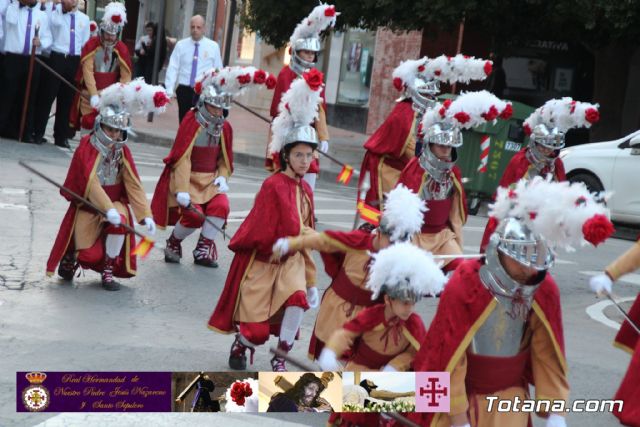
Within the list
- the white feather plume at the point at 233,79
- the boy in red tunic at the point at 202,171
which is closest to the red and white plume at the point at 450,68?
the white feather plume at the point at 233,79

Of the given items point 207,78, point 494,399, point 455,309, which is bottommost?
point 494,399

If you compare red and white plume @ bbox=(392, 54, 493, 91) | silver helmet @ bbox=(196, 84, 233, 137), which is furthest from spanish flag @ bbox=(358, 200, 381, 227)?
red and white plume @ bbox=(392, 54, 493, 91)

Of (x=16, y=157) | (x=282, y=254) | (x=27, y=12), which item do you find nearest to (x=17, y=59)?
(x=27, y=12)

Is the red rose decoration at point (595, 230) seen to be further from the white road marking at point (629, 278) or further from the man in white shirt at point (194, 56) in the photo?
the man in white shirt at point (194, 56)

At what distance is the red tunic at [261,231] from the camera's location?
784 cm

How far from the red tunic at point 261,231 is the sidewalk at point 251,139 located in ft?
42.8

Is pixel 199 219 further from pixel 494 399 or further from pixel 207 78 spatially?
pixel 494 399

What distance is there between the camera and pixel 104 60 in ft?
57.0

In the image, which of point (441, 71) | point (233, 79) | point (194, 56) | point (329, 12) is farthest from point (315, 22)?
point (194, 56)

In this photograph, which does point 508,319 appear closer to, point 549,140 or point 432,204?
point 432,204

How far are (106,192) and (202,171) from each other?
135 cm

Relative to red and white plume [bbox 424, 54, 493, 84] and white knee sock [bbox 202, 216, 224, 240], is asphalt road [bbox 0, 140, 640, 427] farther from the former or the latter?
red and white plume [bbox 424, 54, 493, 84]

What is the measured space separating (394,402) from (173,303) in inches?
177

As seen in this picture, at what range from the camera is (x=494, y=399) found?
5.68 m
